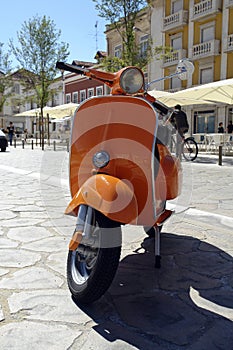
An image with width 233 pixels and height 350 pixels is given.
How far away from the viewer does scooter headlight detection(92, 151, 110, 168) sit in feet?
7.62

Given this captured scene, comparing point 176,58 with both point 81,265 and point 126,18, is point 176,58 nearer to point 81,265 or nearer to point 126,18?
point 126,18

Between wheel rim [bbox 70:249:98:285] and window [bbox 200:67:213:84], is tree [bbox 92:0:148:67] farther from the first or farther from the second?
wheel rim [bbox 70:249:98:285]

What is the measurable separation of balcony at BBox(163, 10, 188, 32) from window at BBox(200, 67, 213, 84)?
406 cm

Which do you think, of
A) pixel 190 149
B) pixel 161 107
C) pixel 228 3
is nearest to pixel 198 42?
pixel 228 3

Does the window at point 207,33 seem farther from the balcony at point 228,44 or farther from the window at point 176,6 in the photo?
the window at point 176,6

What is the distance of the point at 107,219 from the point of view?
81.7 inches

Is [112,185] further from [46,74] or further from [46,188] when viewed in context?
[46,74]

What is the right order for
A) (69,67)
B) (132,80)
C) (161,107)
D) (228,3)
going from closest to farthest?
(132,80)
(69,67)
(161,107)
(228,3)

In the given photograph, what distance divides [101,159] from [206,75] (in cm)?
2467

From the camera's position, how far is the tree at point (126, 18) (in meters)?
16.5

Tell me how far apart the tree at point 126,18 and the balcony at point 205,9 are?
28.3 feet

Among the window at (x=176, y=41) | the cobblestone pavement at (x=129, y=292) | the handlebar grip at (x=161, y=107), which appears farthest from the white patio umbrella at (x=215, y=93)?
the window at (x=176, y=41)

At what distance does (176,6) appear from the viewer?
26.8 metres

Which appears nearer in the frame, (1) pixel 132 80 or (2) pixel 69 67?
(1) pixel 132 80
